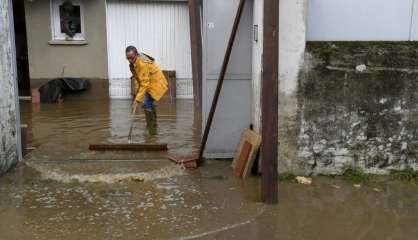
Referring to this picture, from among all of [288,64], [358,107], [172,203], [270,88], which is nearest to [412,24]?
[358,107]

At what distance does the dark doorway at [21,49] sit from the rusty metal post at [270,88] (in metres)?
11.5

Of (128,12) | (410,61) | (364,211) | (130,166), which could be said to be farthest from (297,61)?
(128,12)

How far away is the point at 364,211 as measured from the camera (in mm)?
4922

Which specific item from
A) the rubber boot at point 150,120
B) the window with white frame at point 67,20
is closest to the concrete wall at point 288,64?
the rubber boot at point 150,120

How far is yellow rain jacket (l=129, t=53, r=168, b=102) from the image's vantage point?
794 centimetres

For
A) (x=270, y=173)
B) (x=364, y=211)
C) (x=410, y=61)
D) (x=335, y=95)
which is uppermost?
(x=410, y=61)

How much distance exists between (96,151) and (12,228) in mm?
2762

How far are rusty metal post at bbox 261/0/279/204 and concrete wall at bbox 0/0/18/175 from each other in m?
3.11

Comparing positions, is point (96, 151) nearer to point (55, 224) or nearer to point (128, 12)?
point (55, 224)

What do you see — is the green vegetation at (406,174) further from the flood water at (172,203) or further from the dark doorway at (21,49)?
the dark doorway at (21,49)

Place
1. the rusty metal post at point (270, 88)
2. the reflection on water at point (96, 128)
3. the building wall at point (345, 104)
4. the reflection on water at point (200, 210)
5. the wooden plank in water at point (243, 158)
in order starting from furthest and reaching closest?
the reflection on water at point (96, 128)
the wooden plank in water at point (243, 158)
the building wall at point (345, 104)
the rusty metal post at point (270, 88)
the reflection on water at point (200, 210)

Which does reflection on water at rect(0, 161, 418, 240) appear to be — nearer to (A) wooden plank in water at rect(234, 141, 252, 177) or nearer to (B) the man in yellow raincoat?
(A) wooden plank in water at rect(234, 141, 252, 177)

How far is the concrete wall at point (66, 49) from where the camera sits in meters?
13.0

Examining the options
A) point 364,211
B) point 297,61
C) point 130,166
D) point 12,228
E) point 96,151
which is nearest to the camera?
point 12,228
